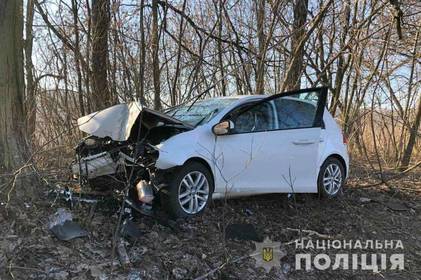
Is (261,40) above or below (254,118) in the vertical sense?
above

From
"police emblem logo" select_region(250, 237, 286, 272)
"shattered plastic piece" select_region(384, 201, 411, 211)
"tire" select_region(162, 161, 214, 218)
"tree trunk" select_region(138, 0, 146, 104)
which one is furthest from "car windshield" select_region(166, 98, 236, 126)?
"tree trunk" select_region(138, 0, 146, 104)

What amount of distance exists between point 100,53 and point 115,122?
20.2 ft

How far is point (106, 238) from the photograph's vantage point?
5.63m

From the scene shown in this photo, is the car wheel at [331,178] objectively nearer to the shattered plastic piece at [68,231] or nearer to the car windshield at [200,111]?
the car windshield at [200,111]

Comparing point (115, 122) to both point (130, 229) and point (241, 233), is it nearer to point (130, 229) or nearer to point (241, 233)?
point (130, 229)

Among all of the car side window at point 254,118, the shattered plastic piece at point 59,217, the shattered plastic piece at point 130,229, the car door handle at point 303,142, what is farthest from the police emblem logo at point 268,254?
the shattered plastic piece at point 59,217

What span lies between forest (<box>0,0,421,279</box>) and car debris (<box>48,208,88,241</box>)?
3.5 inches

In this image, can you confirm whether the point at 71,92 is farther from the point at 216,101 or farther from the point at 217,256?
the point at 217,256

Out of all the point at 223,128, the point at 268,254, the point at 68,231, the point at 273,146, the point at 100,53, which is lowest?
the point at 268,254

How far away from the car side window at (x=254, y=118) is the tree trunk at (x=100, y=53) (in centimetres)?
575

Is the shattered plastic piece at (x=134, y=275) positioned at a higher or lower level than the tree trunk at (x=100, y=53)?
lower

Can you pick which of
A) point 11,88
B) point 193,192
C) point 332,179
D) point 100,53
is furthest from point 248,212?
point 100,53

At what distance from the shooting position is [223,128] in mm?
6699

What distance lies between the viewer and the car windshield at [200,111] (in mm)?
7032
